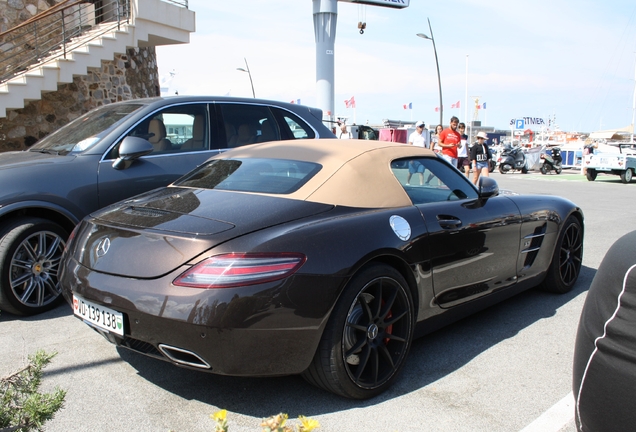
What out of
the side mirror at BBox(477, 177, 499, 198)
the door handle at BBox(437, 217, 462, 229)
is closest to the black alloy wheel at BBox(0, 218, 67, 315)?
the door handle at BBox(437, 217, 462, 229)

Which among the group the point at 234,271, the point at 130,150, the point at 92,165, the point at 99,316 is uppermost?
the point at 130,150

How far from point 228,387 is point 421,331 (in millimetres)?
1193

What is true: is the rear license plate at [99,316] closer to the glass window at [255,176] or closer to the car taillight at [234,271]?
the car taillight at [234,271]

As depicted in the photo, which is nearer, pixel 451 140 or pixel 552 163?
pixel 451 140

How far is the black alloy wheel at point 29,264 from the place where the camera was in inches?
166

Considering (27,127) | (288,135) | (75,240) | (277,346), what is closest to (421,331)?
(277,346)

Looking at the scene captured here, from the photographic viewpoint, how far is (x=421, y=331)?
11.6ft

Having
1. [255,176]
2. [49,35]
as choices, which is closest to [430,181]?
[255,176]

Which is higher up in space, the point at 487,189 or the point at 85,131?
the point at 85,131

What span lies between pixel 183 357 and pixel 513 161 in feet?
88.2

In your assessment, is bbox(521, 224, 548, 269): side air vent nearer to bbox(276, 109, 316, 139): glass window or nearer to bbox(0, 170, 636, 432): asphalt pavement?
bbox(0, 170, 636, 432): asphalt pavement

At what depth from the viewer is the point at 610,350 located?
1512 millimetres

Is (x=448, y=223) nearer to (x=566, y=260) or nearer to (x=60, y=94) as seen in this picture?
(x=566, y=260)

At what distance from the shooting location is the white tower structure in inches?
1013
